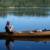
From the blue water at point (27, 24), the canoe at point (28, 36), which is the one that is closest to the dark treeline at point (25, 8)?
the blue water at point (27, 24)

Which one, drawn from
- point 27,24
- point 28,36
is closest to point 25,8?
point 27,24

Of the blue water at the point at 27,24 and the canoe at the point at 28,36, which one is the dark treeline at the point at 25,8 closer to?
the blue water at the point at 27,24

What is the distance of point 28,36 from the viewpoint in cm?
809

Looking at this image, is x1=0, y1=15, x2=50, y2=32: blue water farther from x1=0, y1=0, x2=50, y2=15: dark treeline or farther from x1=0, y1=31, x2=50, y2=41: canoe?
x1=0, y1=0, x2=50, y2=15: dark treeline

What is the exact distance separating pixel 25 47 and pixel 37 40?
27.0 inches

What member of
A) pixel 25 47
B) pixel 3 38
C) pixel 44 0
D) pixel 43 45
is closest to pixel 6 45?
pixel 3 38

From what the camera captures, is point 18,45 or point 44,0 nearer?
point 18,45

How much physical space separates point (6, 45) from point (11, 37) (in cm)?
35

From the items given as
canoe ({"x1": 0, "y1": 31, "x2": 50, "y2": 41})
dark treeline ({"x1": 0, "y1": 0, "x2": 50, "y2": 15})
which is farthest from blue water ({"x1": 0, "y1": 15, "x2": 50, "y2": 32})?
dark treeline ({"x1": 0, "y1": 0, "x2": 50, "y2": 15})

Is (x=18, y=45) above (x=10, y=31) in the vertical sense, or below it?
below

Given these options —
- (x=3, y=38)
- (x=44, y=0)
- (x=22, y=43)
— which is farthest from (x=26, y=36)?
(x=44, y=0)

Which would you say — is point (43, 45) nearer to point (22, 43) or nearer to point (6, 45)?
point (22, 43)

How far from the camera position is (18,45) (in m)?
8.16

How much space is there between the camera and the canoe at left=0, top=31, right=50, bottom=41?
806 centimetres
